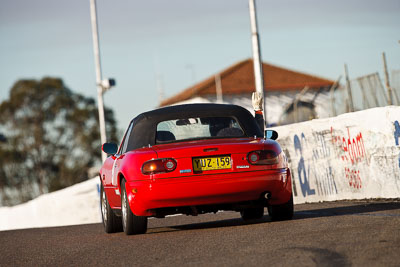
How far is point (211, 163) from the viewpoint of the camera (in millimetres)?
9492

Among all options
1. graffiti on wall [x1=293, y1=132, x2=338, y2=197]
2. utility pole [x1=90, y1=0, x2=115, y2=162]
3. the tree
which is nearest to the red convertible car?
graffiti on wall [x1=293, y1=132, x2=338, y2=197]

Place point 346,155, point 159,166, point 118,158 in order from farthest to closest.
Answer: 1. point 346,155
2. point 118,158
3. point 159,166

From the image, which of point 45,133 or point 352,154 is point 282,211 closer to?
point 352,154

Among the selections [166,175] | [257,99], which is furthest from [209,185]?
[257,99]

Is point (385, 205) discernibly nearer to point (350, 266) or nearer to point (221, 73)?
point (350, 266)

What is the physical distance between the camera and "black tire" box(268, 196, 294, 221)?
10.2 metres

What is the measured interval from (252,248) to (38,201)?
2328 cm

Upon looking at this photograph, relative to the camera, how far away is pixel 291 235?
841 cm

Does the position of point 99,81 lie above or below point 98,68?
below

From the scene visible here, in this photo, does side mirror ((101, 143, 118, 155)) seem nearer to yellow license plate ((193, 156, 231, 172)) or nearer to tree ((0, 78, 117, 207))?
yellow license plate ((193, 156, 231, 172))

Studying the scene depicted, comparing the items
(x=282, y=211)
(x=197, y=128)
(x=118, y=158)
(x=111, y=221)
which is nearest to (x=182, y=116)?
(x=197, y=128)

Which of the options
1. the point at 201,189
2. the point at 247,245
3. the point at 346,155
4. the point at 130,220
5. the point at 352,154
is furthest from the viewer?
the point at 346,155

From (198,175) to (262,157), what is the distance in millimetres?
741

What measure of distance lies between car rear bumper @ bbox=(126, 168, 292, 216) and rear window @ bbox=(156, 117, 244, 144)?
0.87 metres
